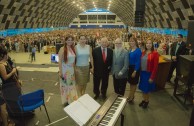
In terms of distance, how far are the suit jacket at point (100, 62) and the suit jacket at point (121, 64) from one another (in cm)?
26

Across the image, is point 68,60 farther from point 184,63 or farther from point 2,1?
point 2,1

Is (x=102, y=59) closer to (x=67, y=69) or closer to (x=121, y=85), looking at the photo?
(x=121, y=85)

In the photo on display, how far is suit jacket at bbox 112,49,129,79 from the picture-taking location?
18.3ft

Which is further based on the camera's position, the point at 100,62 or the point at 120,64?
the point at 100,62

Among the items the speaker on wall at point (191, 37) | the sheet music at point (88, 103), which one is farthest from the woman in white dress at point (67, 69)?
the speaker on wall at point (191, 37)

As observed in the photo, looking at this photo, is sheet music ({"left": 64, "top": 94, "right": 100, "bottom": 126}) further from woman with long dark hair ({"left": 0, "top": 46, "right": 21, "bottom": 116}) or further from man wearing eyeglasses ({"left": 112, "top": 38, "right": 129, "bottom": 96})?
man wearing eyeglasses ({"left": 112, "top": 38, "right": 129, "bottom": 96})

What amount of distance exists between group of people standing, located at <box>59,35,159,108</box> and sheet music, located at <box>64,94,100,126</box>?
260cm

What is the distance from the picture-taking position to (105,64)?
599cm

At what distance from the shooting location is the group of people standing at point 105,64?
5324 mm

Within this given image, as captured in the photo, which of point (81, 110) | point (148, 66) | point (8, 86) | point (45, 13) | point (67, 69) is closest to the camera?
point (81, 110)

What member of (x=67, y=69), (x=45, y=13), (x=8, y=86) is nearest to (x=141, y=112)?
(x=67, y=69)

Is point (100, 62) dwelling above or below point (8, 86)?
above

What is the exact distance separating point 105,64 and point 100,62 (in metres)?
0.16

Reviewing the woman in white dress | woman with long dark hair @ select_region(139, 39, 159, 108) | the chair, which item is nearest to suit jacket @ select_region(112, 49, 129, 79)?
woman with long dark hair @ select_region(139, 39, 159, 108)
